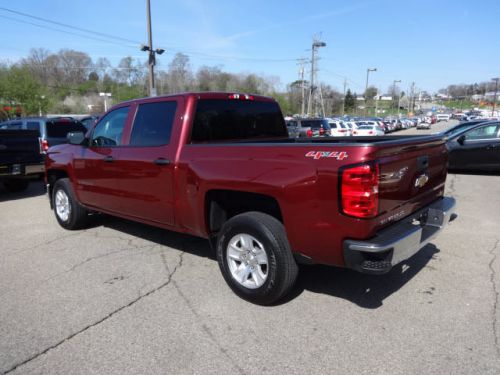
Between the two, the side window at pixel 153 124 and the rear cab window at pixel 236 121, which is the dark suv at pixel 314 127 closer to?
the rear cab window at pixel 236 121

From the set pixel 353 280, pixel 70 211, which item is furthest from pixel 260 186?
pixel 70 211

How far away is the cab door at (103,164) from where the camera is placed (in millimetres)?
5020

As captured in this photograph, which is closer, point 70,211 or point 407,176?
point 407,176

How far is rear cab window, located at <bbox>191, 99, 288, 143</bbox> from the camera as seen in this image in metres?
4.31

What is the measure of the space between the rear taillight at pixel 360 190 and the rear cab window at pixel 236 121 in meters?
1.89

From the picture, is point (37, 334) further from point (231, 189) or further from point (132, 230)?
point (132, 230)

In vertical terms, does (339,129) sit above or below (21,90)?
below

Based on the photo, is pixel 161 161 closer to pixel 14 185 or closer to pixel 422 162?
pixel 422 162

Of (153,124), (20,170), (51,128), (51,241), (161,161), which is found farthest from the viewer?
(51,128)

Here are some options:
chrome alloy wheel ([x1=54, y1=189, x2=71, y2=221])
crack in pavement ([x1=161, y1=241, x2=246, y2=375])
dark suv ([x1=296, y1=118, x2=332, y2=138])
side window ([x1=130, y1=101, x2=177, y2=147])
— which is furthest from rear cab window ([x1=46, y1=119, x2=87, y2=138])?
dark suv ([x1=296, y1=118, x2=332, y2=138])

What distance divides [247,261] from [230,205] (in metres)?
0.70

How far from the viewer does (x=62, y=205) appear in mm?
6344

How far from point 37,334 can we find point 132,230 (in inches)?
116

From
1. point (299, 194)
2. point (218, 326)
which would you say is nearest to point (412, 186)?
point (299, 194)
